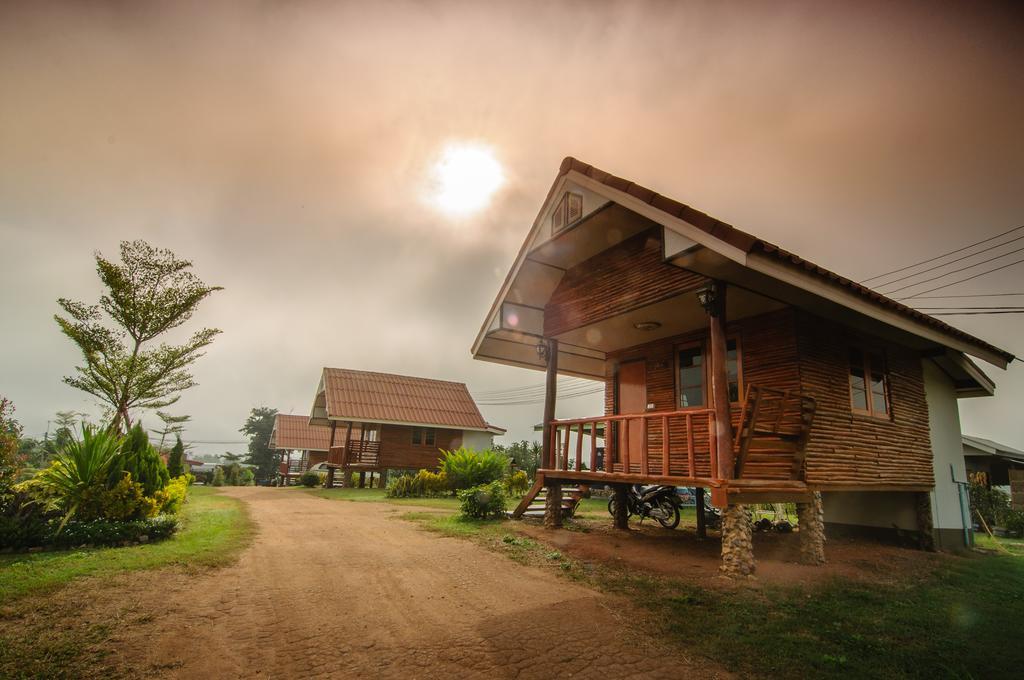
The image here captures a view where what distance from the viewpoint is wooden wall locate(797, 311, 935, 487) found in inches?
370

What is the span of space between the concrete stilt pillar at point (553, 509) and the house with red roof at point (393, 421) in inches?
684

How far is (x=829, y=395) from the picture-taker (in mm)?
9750

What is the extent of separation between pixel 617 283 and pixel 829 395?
453cm

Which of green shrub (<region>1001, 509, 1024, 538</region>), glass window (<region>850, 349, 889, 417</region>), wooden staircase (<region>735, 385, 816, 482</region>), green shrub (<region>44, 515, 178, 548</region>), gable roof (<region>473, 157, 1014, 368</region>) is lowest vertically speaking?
green shrub (<region>1001, 509, 1024, 538</region>)

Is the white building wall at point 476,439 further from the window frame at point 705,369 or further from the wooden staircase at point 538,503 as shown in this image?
the window frame at point 705,369

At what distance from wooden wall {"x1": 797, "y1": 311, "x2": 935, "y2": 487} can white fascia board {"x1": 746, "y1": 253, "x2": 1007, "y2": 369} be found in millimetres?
955

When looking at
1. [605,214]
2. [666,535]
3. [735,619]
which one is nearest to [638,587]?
[735,619]

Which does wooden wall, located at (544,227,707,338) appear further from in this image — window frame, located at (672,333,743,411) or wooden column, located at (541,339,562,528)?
window frame, located at (672,333,743,411)

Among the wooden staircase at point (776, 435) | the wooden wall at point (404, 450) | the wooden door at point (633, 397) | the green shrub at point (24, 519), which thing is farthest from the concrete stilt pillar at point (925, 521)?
the wooden wall at point (404, 450)

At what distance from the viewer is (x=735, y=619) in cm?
543

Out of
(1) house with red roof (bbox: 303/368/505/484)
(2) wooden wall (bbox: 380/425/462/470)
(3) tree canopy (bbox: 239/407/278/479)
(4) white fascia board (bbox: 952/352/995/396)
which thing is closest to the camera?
(4) white fascia board (bbox: 952/352/995/396)

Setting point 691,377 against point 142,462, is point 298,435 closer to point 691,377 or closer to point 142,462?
point 142,462

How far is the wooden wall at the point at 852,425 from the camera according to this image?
9.41m

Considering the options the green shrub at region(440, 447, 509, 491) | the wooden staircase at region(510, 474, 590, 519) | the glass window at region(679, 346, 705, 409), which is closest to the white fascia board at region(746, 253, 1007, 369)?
the glass window at region(679, 346, 705, 409)
